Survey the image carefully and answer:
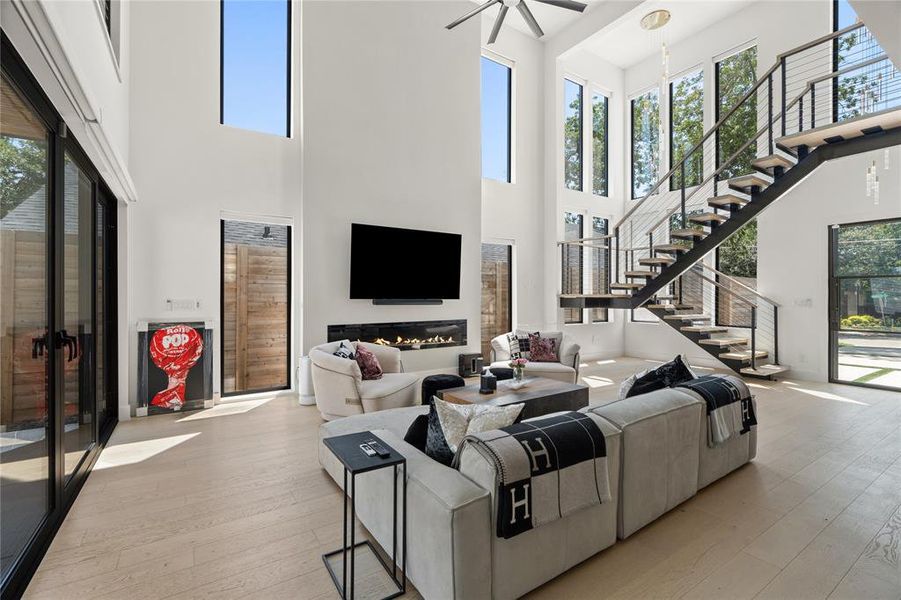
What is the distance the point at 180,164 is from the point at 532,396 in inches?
183

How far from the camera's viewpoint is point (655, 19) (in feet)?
23.5

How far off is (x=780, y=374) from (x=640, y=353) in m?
2.57

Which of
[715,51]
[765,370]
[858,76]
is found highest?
[715,51]

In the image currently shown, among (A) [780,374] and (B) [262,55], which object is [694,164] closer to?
(A) [780,374]

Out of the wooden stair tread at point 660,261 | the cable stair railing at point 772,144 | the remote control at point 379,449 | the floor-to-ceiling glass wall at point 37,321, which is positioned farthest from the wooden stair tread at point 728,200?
the floor-to-ceiling glass wall at point 37,321

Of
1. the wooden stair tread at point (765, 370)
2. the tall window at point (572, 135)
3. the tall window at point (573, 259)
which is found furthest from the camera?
the tall window at point (572, 135)

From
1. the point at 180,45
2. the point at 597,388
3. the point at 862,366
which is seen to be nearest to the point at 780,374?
the point at 862,366

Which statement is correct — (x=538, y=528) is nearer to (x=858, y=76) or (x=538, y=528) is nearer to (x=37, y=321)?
(x=37, y=321)

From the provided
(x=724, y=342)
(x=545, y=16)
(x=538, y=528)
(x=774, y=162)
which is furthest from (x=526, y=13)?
(x=724, y=342)

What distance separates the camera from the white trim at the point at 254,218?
5410mm

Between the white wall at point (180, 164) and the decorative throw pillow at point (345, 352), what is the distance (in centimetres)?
160

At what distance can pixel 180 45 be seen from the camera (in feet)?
16.7

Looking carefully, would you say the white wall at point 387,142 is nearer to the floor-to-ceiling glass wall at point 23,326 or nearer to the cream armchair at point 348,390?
the cream armchair at point 348,390

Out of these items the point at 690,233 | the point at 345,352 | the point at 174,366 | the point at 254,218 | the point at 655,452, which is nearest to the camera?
the point at 655,452
